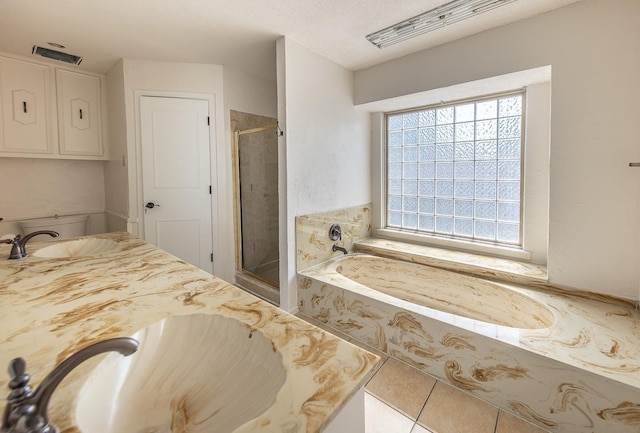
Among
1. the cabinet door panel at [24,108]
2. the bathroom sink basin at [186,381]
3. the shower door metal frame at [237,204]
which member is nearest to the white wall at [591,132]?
the bathroom sink basin at [186,381]

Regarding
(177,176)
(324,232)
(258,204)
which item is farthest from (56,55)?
(324,232)

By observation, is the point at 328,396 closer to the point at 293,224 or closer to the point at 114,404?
the point at 114,404

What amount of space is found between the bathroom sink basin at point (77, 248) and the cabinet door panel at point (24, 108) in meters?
1.65

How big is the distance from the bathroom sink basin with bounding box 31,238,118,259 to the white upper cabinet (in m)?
1.64

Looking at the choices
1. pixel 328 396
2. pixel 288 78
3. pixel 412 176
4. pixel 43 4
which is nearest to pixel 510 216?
pixel 412 176

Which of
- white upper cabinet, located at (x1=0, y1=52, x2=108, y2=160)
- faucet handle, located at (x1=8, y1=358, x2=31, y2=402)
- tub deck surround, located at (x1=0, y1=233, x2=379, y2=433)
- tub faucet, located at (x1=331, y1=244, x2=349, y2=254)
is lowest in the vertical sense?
tub faucet, located at (x1=331, y1=244, x2=349, y2=254)

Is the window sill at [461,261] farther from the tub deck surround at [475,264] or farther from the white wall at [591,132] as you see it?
the white wall at [591,132]

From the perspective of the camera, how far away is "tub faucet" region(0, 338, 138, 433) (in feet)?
1.42

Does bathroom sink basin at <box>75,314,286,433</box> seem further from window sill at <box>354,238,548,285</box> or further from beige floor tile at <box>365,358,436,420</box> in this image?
window sill at <box>354,238,548,285</box>

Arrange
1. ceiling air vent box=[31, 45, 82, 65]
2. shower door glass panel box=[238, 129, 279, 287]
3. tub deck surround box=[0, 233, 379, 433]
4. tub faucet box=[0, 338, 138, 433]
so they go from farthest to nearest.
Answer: shower door glass panel box=[238, 129, 279, 287]
ceiling air vent box=[31, 45, 82, 65]
tub deck surround box=[0, 233, 379, 433]
tub faucet box=[0, 338, 138, 433]

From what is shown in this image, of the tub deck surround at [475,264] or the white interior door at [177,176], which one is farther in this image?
the white interior door at [177,176]

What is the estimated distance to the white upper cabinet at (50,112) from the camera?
248cm

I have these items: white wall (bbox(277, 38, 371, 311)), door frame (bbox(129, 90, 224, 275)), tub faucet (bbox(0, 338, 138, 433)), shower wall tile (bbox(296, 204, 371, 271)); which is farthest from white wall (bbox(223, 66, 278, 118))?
tub faucet (bbox(0, 338, 138, 433))

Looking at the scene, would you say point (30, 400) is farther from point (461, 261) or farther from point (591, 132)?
point (591, 132)
